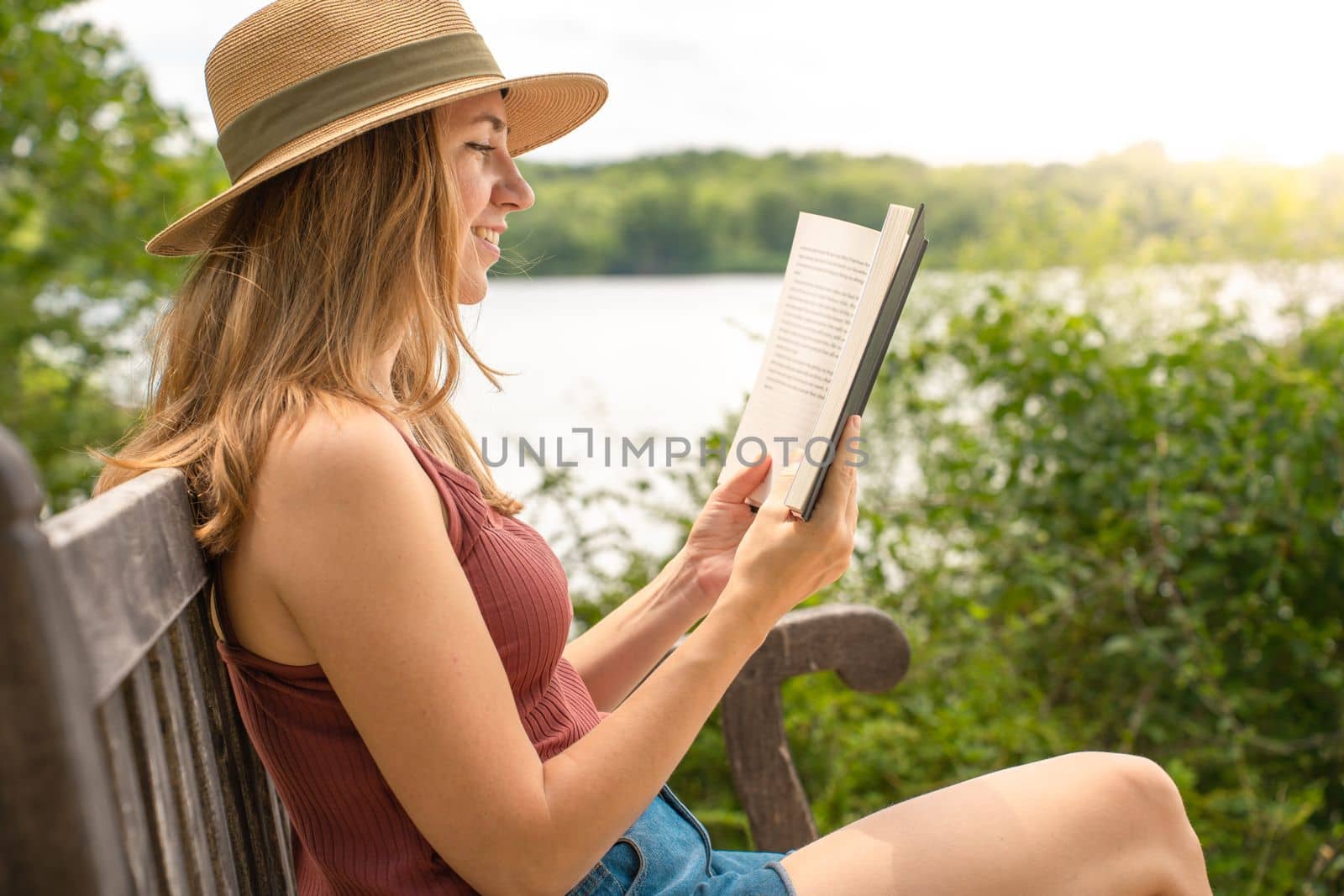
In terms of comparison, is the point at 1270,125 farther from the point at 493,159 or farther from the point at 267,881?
the point at 267,881

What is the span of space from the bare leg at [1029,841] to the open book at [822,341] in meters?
0.36

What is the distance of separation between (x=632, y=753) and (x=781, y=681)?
63 cm

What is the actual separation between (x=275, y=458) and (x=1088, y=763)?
0.92m

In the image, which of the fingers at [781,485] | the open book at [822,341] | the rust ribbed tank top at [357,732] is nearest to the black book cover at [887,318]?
the open book at [822,341]

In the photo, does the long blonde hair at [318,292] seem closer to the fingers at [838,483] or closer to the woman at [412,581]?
the woman at [412,581]

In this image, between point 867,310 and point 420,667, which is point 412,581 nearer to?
point 420,667

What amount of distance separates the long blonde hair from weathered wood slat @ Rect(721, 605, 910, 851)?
65cm

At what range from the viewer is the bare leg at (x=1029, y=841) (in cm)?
110

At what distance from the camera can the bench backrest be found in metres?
0.55

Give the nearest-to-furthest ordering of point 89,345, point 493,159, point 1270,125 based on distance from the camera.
→ point 493,159 → point 1270,125 → point 89,345

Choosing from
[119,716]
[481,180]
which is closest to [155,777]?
[119,716]

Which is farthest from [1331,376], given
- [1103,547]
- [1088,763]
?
[1088,763]

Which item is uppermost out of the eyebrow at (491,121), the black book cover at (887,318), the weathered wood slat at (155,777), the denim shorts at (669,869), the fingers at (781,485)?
the eyebrow at (491,121)

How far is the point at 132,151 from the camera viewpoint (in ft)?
12.1
